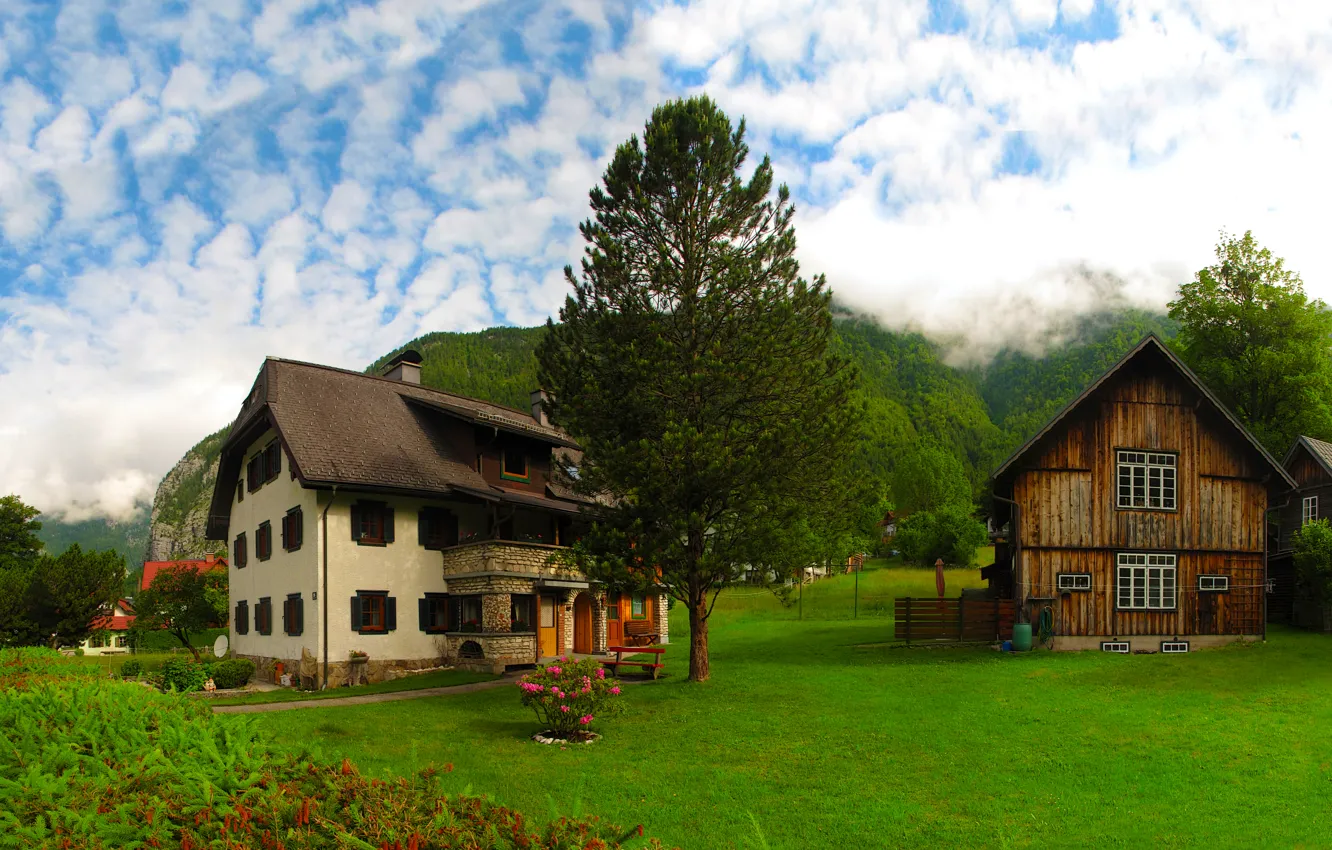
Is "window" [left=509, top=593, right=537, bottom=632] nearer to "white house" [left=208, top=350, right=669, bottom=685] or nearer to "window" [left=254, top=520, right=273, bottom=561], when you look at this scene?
"white house" [left=208, top=350, right=669, bottom=685]

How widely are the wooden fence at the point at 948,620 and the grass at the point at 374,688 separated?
13.4 m

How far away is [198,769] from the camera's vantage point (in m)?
5.38

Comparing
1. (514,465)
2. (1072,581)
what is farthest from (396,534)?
(1072,581)

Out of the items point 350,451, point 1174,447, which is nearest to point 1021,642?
point 1174,447

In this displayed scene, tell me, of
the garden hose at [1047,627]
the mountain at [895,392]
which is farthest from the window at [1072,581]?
the mountain at [895,392]

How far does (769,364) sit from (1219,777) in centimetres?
1282

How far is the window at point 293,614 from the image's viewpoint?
88.7 ft

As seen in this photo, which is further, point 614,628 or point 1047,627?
point 614,628

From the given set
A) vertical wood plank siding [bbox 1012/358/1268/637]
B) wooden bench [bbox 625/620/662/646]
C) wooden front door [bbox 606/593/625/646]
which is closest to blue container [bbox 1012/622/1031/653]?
vertical wood plank siding [bbox 1012/358/1268/637]

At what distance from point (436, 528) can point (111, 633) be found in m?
61.9

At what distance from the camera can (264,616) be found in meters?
30.4

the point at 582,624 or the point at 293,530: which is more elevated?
the point at 293,530

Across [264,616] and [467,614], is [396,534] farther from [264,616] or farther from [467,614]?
[264,616]

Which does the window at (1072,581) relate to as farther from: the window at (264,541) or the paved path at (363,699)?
the window at (264,541)
